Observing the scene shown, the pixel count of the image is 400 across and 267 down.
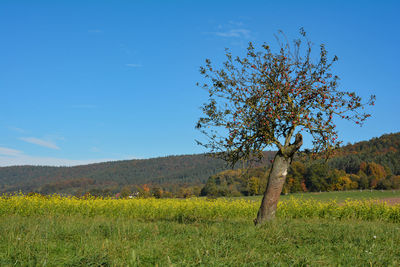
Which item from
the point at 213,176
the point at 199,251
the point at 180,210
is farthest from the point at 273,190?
the point at 213,176

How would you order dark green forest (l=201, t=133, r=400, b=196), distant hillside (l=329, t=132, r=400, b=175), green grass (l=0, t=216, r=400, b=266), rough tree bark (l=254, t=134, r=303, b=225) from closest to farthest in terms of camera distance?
green grass (l=0, t=216, r=400, b=266), rough tree bark (l=254, t=134, r=303, b=225), dark green forest (l=201, t=133, r=400, b=196), distant hillside (l=329, t=132, r=400, b=175)

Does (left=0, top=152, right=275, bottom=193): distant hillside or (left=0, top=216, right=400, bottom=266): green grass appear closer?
(left=0, top=216, right=400, bottom=266): green grass

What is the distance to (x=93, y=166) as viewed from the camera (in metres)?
156

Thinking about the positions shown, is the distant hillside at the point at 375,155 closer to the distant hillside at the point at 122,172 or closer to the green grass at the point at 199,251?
the distant hillside at the point at 122,172

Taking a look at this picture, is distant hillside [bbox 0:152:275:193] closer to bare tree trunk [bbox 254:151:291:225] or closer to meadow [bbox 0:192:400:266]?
bare tree trunk [bbox 254:151:291:225]

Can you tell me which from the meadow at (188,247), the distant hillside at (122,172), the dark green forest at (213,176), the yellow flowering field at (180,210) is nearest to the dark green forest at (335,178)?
the dark green forest at (213,176)

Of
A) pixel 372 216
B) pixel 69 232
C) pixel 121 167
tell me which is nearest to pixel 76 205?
pixel 69 232

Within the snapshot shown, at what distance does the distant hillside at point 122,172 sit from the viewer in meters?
129

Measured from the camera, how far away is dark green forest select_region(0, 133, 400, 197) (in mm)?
72125

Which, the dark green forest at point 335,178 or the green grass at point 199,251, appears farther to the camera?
the dark green forest at point 335,178

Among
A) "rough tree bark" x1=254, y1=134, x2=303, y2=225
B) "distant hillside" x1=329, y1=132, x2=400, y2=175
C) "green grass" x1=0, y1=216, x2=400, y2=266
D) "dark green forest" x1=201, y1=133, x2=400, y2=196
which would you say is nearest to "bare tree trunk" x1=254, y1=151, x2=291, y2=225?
"rough tree bark" x1=254, y1=134, x2=303, y2=225

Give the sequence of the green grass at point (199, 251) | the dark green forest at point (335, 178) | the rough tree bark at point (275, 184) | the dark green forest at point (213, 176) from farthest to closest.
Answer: the dark green forest at point (335, 178), the dark green forest at point (213, 176), the rough tree bark at point (275, 184), the green grass at point (199, 251)

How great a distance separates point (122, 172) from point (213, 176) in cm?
7594

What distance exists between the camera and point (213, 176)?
3115 inches
